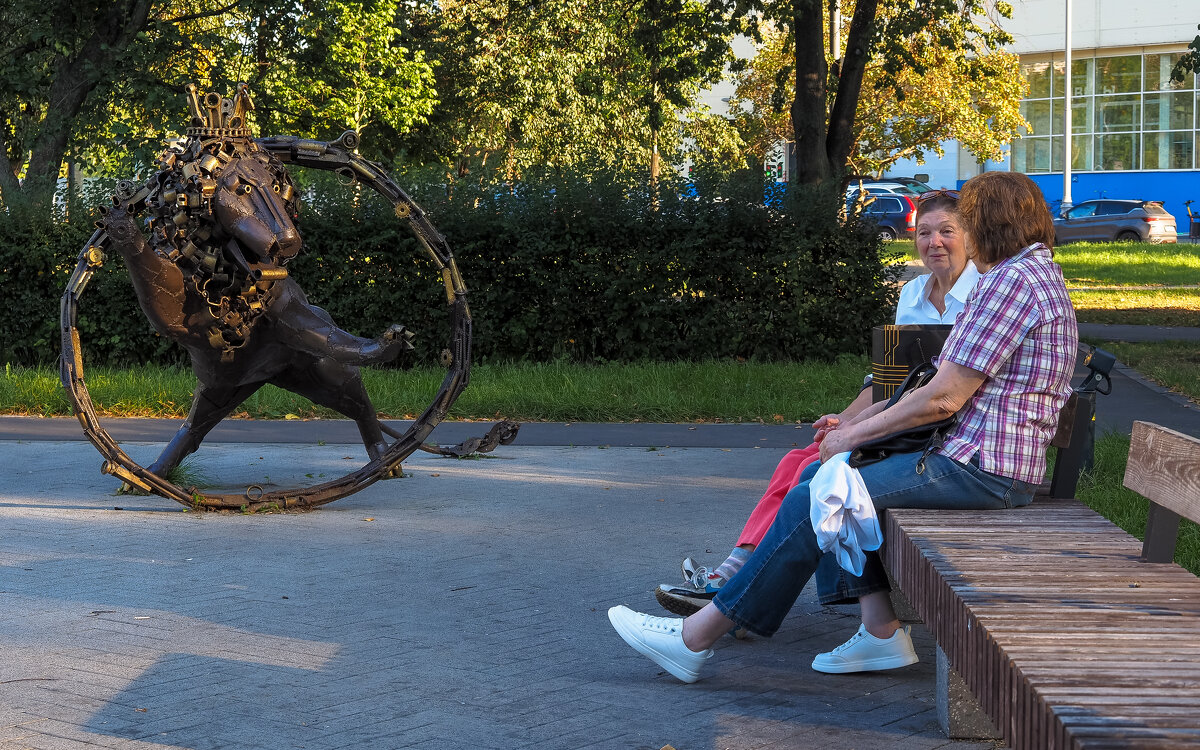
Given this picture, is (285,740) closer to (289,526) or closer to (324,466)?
(289,526)

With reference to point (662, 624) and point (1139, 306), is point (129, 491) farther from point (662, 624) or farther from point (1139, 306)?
point (1139, 306)

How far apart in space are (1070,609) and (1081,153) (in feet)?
175

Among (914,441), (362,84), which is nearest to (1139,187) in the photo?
(362,84)

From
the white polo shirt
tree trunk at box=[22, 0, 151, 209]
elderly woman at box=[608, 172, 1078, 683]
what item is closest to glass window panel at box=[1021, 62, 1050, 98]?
tree trunk at box=[22, 0, 151, 209]

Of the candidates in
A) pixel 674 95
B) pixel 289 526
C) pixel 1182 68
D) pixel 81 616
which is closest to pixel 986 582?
pixel 81 616

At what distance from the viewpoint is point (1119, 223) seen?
36.8 metres

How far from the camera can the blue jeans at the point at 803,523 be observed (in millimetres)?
4180

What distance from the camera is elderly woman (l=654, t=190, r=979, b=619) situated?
190 inches

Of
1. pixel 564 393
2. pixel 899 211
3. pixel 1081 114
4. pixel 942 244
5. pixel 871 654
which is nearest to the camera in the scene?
pixel 871 654

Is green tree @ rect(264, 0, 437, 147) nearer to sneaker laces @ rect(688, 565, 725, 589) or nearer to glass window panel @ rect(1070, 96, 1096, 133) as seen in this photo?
sneaker laces @ rect(688, 565, 725, 589)

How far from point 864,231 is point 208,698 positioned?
10.1m

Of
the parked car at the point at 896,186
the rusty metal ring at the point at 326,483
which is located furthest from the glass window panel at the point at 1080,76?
the rusty metal ring at the point at 326,483

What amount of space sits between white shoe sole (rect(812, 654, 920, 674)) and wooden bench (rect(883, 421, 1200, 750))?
485mm

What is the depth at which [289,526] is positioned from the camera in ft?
22.8
